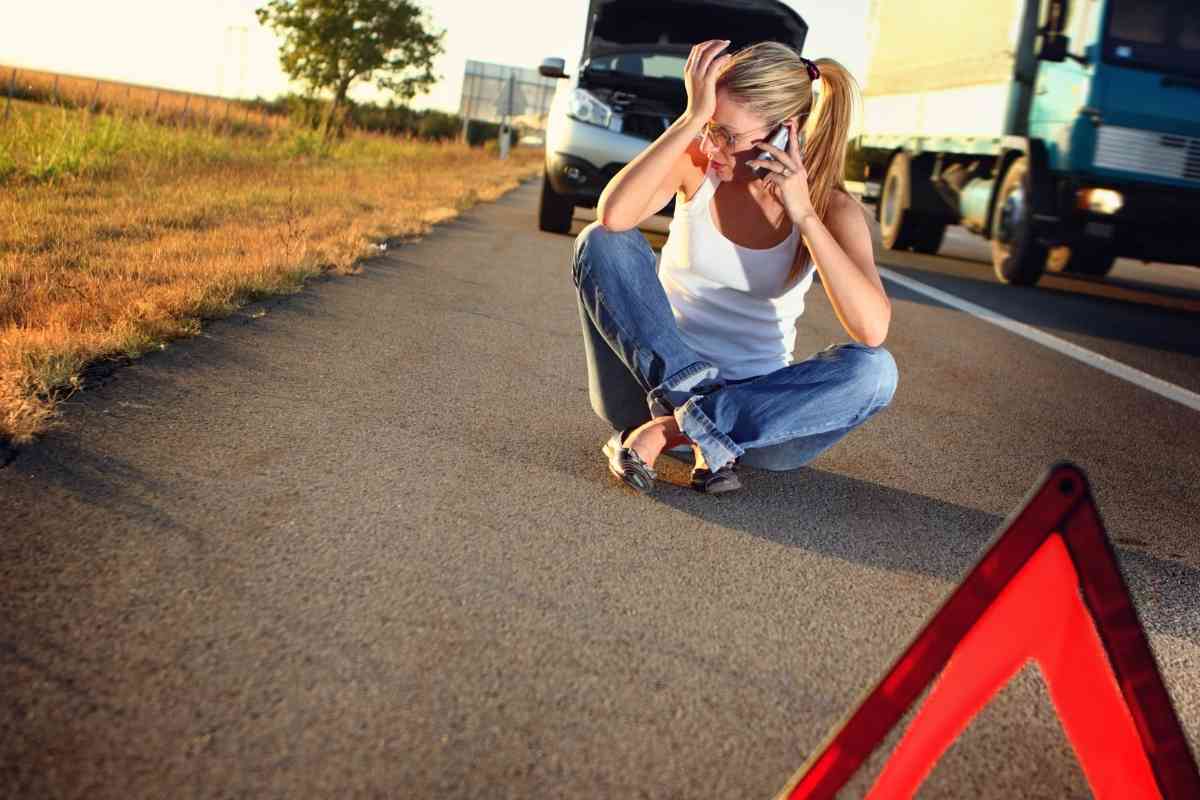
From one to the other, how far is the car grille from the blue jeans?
6942 mm

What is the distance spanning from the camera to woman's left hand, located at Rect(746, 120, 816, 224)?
3209 millimetres

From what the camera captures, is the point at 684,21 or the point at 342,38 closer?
the point at 684,21

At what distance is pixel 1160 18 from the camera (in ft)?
32.8

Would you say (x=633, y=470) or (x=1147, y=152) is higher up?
(x=1147, y=152)

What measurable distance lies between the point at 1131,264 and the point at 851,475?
13.9 metres

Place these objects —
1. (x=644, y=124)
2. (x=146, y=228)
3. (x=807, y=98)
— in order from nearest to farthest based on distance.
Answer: (x=807, y=98) < (x=146, y=228) < (x=644, y=124)

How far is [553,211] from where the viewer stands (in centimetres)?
1164

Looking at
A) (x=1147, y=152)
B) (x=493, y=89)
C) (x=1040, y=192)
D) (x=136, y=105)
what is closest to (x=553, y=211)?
(x=1040, y=192)

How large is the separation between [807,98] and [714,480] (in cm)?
108

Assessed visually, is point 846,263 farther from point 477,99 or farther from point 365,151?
point 477,99

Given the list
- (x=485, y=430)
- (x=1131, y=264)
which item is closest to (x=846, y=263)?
(x=485, y=430)

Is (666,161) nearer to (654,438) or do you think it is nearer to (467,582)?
(654,438)

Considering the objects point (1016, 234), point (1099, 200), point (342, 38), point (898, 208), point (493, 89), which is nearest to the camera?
point (1099, 200)

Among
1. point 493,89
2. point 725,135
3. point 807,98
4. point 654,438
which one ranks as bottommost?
point 654,438
